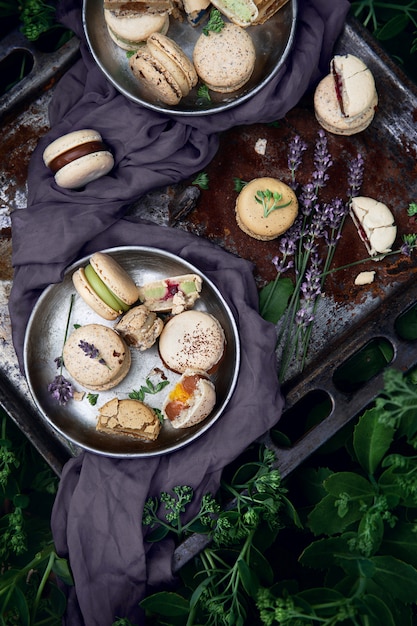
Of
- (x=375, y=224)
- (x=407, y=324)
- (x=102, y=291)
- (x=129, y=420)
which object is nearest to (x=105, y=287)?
(x=102, y=291)

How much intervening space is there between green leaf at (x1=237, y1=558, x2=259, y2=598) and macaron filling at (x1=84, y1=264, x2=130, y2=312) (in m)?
0.84

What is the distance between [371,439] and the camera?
6.81 ft

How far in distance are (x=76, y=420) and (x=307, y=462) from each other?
0.89m

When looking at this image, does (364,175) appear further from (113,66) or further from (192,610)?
(192,610)

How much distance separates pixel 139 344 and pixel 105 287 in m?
Answer: 0.21

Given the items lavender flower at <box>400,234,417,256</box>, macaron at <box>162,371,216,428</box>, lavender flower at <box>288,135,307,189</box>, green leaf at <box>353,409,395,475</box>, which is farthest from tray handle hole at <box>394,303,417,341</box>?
macaron at <box>162,371,216,428</box>

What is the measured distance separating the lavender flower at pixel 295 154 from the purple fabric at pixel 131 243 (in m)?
0.10

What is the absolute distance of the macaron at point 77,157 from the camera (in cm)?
217

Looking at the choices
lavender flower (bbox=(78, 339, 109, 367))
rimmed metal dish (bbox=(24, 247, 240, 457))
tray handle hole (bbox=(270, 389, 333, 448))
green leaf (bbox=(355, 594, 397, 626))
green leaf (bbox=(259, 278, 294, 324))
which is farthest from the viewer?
tray handle hole (bbox=(270, 389, 333, 448))

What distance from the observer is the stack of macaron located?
6.97 feet

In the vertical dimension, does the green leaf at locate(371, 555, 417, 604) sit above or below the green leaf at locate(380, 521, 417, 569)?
above

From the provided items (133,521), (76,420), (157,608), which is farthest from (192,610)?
(76,420)

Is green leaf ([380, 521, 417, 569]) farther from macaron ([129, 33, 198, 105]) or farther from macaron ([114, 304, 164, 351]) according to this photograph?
macaron ([129, 33, 198, 105])

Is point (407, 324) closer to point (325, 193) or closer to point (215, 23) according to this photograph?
point (325, 193)
